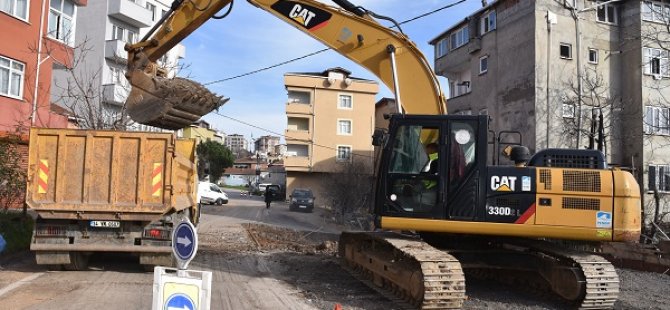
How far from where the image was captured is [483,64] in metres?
31.7

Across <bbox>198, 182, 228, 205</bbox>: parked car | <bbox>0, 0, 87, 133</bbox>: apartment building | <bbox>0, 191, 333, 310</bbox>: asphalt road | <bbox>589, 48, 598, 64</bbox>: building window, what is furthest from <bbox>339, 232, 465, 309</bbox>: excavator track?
<bbox>198, 182, 228, 205</bbox>: parked car

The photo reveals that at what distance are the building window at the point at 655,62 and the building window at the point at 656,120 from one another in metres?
1.79

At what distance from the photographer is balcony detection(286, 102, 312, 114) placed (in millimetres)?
56062

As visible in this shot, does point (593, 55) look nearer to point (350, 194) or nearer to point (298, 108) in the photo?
point (350, 194)

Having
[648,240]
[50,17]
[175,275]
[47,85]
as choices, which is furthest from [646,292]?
[50,17]

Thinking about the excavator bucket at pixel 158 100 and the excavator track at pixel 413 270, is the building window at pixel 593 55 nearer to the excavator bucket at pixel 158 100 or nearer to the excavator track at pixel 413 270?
the excavator track at pixel 413 270

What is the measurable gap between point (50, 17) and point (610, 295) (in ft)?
69.3

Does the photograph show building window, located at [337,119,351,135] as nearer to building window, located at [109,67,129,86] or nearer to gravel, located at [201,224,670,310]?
building window, located at [109,67,129,86]

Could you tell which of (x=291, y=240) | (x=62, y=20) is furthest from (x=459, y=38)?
(x=62, y=20)

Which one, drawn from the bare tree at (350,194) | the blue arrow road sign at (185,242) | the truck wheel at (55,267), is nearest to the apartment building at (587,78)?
the bare tree at (350,194)

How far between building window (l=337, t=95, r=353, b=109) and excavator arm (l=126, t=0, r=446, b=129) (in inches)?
1812

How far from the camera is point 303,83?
56312 millimetres

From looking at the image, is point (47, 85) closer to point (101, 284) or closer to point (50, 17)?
point (50, 17)

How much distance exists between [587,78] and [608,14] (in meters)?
4.25
